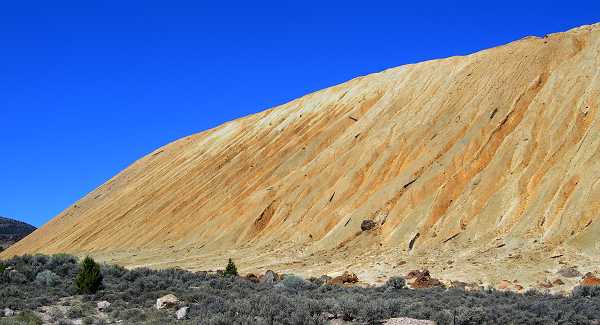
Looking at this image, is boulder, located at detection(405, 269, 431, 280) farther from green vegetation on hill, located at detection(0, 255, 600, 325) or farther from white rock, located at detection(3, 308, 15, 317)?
white rock, located at detection(3, 308, 15, 317)

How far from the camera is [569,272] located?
24.7m

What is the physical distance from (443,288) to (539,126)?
1586 centimetres

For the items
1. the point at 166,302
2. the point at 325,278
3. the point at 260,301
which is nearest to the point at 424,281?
the point at 325,278

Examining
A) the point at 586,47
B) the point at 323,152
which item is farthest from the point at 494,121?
the point at 323,152

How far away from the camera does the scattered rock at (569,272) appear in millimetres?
24484

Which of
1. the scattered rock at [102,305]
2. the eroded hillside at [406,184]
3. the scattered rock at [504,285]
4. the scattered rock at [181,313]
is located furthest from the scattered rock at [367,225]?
the scattered rock at [181,313]

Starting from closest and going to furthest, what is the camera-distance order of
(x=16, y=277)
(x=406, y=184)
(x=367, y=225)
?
(x=16, y=277) → (x=367, y=225) → (x=406, y=184)

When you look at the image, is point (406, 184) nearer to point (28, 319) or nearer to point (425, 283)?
point (425, 283)

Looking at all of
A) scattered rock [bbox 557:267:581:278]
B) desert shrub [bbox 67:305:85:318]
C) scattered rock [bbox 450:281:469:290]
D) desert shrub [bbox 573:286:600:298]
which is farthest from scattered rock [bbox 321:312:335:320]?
scattered rock [bbox 557:267:581:278]

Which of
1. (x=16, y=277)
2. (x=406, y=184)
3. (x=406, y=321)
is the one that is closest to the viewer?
(x=406, y=321)

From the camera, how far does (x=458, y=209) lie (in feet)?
107

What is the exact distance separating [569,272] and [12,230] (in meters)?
111

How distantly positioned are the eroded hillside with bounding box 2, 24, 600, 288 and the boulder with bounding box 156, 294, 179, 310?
11.4m

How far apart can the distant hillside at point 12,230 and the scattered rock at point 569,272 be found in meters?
89.9
